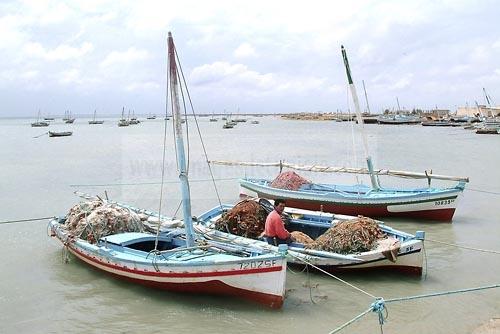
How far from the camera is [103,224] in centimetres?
1345

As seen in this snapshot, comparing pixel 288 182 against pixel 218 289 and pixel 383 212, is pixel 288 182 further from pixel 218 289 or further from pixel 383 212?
pixel 218 289

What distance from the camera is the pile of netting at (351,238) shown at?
12.1 m

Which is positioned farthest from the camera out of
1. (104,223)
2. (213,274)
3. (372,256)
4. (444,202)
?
(444,202)

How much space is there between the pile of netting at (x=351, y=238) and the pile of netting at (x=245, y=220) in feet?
6.07

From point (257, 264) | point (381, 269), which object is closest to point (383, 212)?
Result: point (381, 269)

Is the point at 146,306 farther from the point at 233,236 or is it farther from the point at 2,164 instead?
the point at 2,164

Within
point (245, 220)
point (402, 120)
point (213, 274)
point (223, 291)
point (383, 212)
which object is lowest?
point (223, 291)

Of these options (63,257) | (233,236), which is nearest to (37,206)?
(63,257)

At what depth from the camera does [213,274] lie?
407 inches

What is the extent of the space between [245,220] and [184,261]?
3559mm

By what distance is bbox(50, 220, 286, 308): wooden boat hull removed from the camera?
9.98 meters

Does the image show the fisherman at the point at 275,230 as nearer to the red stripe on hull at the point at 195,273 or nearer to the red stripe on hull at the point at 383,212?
the red stripe on hull at the point at 195,273

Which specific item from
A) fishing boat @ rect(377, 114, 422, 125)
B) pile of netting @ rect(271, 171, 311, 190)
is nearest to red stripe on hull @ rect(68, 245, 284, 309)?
pile of netting @ rect(271, 171, 311, 190)

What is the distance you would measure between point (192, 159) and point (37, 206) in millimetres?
26885
